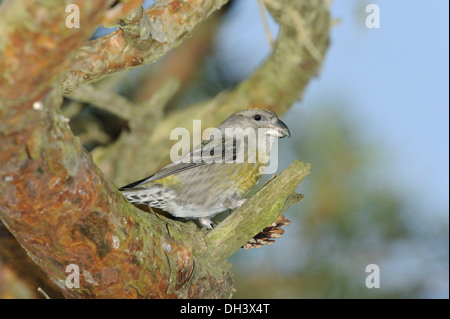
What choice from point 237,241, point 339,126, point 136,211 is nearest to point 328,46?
point 339,126

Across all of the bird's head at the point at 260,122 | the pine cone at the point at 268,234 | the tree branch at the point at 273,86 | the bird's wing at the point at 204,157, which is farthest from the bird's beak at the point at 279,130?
the tree branch at the point at 273,86

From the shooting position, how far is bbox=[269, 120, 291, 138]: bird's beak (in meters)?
3.82

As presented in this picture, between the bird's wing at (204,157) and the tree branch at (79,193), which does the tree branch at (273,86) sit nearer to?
the bird's wing at (204,157)

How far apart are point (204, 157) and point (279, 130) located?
0.60 metres

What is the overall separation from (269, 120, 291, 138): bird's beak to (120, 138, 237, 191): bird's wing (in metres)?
0.30

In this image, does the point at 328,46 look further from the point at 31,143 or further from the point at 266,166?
the point at 31,143

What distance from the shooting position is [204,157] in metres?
3.75

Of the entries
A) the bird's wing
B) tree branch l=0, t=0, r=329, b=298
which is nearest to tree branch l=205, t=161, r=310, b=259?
tree branch l=0, t=0, r=329, b=298

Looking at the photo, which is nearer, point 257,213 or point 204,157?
point 257,213

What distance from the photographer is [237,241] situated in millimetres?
2840

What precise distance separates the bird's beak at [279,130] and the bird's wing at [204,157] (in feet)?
0.98

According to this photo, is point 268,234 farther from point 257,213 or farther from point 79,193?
point 79,193

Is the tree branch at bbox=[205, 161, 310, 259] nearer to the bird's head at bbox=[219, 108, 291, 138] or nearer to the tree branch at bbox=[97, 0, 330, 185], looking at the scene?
the bird's head at bbox=[219, 108, 291, 138]

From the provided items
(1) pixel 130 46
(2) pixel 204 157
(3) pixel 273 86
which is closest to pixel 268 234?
(2) pixel 204 157
